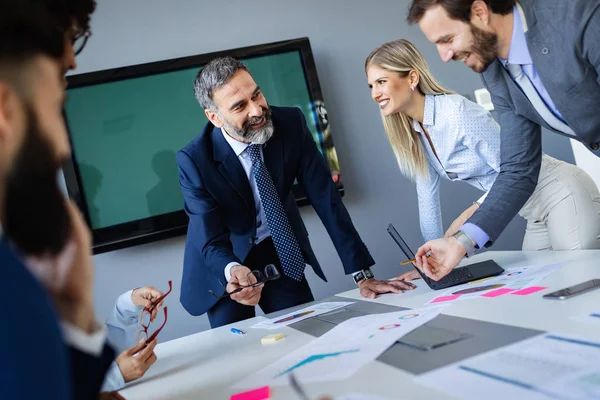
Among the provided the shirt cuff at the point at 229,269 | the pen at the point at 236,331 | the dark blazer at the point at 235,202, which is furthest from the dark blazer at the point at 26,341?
the dark blazer at the point at 235,202

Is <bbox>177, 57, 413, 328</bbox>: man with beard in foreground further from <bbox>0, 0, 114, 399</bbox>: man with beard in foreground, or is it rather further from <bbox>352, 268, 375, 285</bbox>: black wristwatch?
<bbox>0, 0, 114, 399</bbox>: man with beard in foreground

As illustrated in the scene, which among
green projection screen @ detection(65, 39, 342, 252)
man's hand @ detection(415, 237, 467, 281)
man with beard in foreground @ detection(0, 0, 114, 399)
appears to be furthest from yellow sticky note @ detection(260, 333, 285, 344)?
green projection screen @ detection(65, 39, 342, 252)

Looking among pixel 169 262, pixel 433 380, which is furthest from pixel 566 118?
pixel 169 262

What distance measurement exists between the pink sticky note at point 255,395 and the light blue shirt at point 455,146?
1.55m

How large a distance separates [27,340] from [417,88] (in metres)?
2.22

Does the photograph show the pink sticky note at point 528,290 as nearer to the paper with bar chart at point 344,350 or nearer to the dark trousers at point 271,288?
the paper with bar chart at point 344,350

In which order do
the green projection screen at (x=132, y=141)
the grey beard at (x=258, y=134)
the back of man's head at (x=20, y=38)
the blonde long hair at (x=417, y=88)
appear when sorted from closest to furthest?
the back of man's head at (x=20, y=38), the grey beard at (x=258, y=134), the blonde long hair at (x=417, y=88), the green projection screen at (x=132, y=141)

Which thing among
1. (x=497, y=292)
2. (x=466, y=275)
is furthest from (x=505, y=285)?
(x=466, y=275)

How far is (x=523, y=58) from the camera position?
62.5 inches

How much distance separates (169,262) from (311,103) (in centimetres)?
125

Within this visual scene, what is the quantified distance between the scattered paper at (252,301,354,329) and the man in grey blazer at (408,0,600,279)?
1.03 feet

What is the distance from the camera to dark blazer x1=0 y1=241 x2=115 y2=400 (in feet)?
1.69

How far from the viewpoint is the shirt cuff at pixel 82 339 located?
66cm

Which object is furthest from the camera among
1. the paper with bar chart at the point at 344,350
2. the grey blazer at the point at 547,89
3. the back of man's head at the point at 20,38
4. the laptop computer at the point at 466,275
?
the laptop computer at the point at 466,275
